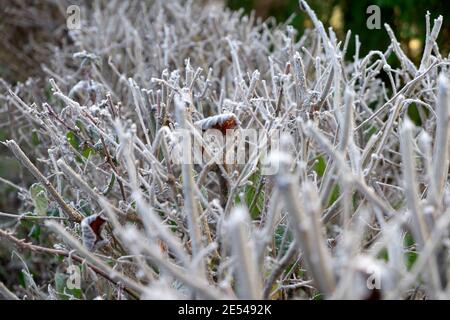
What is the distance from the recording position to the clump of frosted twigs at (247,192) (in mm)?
876

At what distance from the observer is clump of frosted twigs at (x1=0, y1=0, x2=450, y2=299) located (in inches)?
34.5

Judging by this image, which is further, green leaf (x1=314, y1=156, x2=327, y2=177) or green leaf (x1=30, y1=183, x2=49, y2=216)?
green leaf (x1=314, y1=156, x2=327, y2=177)

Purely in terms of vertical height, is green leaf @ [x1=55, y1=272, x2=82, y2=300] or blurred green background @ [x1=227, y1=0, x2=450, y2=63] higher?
blurred green background @ [x1=227, y1=0, x2=450, y2=63]

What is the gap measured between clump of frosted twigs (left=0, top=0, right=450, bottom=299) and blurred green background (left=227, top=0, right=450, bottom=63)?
129cm

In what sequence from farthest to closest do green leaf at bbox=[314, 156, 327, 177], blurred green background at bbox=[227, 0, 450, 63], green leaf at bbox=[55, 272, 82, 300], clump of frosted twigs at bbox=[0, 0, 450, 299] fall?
1. blurred green background at bbox=[227, 0, 450, 63]
2. green leaf at bbox=[314, 156, 327, 177]
3. green leaf at bbox=[55, 272, 82, 300]
4. clump of frosted twigs at bbox=[0, 0, 450, 299]

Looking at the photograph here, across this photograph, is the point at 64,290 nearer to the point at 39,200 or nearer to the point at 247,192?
the point at 39,200

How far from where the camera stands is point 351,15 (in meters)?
3.88

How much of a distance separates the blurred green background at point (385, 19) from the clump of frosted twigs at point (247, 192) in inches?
50.8

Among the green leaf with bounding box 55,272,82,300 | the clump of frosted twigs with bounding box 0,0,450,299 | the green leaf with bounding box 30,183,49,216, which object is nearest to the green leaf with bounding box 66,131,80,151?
the clump of frosted twigs with bounding box 0,0,450,299

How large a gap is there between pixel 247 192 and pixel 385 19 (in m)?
2.46

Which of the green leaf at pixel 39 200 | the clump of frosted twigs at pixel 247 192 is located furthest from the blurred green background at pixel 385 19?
the green leaf at pixel 39 200

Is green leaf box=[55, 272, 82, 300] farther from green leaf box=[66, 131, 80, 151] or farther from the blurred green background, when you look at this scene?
the blurred green background

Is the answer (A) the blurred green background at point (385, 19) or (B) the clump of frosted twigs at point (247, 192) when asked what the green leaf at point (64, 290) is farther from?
(A) the blurred green background at point (385, 19)
